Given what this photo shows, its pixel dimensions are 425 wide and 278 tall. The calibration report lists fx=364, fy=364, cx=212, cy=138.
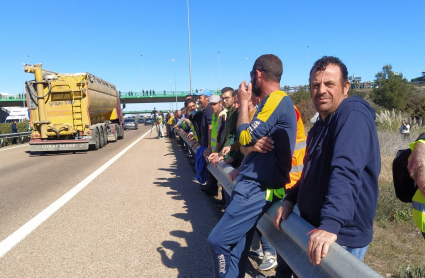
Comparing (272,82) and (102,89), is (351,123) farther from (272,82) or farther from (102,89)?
(102,89)

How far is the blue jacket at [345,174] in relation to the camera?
1.81 metres

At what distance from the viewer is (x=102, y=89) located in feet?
69.9

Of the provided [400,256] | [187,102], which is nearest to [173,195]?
[187,102]

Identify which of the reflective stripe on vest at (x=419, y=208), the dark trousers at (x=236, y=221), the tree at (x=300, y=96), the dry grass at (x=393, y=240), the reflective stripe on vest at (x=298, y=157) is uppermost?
the tree at (x=300, y=96)

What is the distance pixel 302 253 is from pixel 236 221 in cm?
64

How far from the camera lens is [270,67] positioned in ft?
9.71

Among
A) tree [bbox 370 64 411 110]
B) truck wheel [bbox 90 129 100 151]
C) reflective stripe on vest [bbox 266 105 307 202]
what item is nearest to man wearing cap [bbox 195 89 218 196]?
reflective stripe on vest [bbox 266 105 307 202]

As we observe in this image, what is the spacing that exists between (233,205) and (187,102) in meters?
6.76

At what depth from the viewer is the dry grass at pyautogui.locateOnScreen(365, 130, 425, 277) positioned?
12.4ft

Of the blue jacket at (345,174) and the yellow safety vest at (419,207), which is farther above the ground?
the blue jacket at (345,174)

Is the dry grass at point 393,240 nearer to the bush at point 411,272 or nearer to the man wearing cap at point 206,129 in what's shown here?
the bush at point 411,272

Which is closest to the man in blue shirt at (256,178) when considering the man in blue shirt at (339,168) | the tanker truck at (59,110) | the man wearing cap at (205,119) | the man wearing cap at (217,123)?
the man in blue shirt at (339,168)

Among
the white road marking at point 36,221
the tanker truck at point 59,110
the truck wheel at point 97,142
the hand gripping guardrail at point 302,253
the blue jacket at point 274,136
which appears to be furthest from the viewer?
the truck wheel at point 97,142

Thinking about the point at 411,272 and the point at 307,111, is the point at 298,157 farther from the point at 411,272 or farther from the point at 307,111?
the point at 307,111
